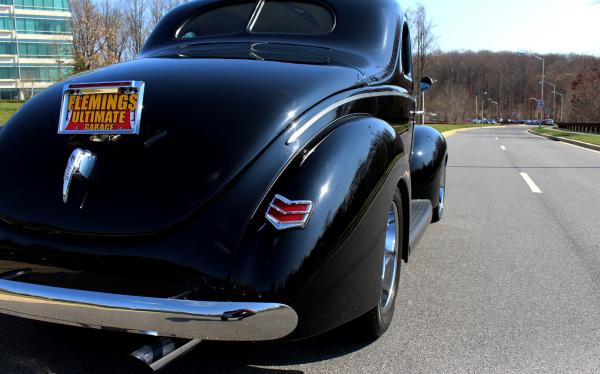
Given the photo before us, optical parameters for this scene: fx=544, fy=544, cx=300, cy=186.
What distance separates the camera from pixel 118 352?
2.49 m

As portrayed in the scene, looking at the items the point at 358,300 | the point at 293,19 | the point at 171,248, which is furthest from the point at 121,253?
the point at 293,19

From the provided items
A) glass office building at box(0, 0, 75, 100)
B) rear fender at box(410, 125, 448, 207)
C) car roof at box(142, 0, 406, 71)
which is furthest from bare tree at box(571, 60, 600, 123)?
car roof at box(142, 0, 406, 71)

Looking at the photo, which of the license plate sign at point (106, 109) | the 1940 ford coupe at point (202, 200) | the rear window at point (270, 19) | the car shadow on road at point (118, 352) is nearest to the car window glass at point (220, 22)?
the rear window at point (270, 19)

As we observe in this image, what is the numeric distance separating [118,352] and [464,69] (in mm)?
142616

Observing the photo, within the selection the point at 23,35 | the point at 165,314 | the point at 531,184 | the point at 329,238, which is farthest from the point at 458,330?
the point at 23,35

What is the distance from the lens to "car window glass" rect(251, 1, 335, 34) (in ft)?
11.4

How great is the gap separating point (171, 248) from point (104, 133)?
60 cm

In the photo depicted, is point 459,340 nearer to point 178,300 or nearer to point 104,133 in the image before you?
point 178,300

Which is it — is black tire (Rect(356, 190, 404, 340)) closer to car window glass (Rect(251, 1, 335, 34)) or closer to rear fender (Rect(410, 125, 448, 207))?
car window glass (Rect(251, 1, 335, 34))

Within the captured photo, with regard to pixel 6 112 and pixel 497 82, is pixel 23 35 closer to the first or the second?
pixel 6 112

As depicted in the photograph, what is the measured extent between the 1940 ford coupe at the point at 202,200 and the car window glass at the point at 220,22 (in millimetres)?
994

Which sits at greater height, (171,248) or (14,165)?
(14,165)

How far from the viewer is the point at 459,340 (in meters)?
2.75

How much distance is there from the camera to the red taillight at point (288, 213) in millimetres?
Result: 1932
